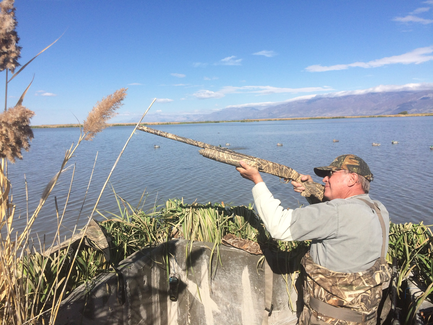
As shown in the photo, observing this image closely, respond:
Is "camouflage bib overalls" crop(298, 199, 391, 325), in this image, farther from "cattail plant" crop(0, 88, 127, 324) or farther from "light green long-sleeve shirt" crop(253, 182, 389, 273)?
"cattail plant" crop(0, 88, 127, 324)

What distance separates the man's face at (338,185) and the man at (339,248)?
0.07m

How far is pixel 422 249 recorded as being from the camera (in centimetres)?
353

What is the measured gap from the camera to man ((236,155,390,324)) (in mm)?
2328

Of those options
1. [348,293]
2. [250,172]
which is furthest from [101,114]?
[348,293]

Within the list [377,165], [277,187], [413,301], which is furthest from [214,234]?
[377,165]

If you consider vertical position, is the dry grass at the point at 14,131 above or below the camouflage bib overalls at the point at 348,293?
above

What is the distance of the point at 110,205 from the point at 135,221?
6.88m

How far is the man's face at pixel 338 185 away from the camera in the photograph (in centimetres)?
276

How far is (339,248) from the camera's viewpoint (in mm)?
2406

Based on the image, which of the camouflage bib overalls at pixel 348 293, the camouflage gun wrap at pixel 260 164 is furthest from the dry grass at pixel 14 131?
the camouflage bib overalls at pixel 348 293

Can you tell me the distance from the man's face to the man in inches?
2.6

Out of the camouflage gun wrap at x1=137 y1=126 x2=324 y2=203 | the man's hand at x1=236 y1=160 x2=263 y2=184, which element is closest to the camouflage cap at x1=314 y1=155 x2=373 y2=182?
the camouflage gun wrap at x1=137 y1=126 x2=324 y2=203

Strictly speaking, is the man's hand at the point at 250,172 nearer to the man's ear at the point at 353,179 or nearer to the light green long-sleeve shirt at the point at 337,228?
the light green long-sleeve shirt at the point at 337,228

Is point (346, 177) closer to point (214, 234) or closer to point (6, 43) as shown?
point (214, 234)
